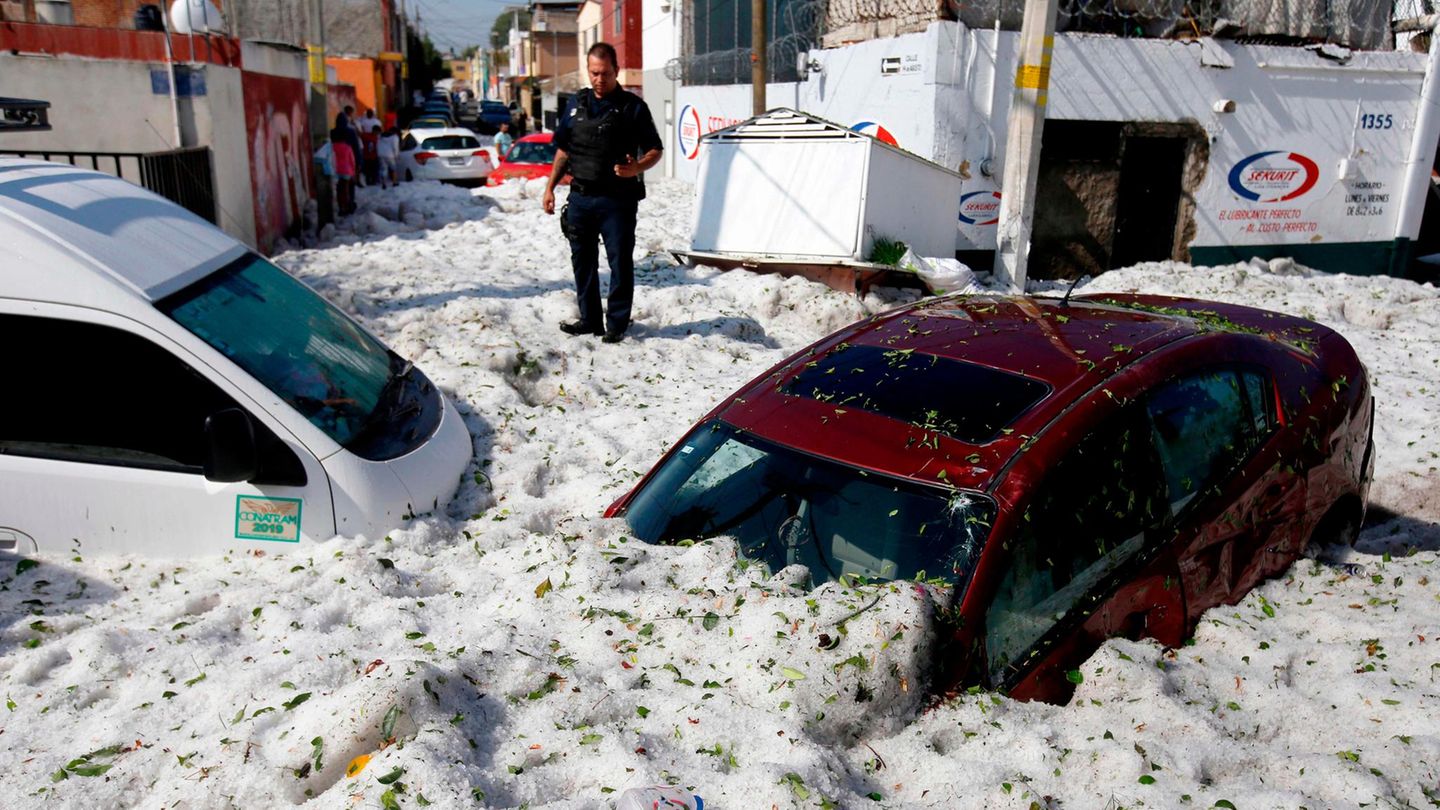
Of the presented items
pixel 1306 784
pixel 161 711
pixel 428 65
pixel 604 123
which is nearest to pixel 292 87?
pixel 604 123

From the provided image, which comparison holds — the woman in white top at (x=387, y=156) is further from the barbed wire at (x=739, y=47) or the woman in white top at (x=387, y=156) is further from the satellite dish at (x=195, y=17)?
the satellite dish at (x=195, y=17)

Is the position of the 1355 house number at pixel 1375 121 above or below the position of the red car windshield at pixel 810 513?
above

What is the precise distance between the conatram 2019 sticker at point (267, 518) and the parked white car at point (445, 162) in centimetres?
2026

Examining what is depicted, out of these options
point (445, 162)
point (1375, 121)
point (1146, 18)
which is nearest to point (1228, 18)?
point (1146, 18)

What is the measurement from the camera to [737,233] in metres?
11.1

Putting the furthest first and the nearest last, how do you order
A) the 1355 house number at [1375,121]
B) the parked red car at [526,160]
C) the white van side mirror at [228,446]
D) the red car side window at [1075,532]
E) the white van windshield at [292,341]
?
the parked red car at [526,160]
the 1355 house number at [1375,121]
the white van windshield at [292,341]
the white van side mirror at [228,446]
the red car side window at [1075,532]

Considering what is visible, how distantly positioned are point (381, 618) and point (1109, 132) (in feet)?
42.2

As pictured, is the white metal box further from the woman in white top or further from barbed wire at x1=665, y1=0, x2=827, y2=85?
the woman in white top

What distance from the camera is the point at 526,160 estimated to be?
22078 millimetres

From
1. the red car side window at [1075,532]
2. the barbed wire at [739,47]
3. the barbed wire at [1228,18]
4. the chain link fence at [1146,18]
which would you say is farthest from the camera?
the barbed wire at [739,47]

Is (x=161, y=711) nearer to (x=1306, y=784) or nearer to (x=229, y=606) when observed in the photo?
(x=229, y=606)

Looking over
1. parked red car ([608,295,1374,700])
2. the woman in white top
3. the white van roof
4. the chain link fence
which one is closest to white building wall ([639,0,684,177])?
the woman in white top

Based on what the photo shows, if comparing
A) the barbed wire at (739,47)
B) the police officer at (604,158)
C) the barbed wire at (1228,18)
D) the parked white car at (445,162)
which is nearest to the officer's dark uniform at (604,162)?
the police officer at (604,158)

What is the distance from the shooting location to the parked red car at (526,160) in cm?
2130
